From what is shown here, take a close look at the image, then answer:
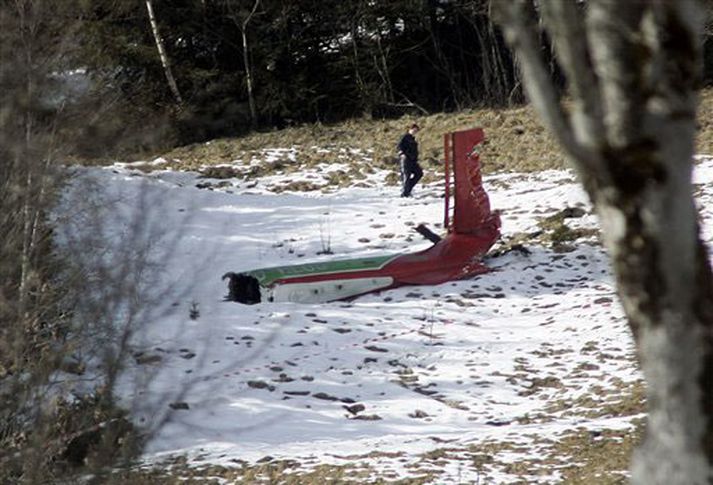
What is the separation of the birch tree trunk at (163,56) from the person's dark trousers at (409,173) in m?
10.5

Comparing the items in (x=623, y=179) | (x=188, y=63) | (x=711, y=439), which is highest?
(x=188, y=63)

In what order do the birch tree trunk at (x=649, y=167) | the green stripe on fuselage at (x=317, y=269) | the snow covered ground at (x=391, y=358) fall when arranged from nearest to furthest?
the birch tree trunk at (x=649, y=167), the snow covered ground at (x=391, y=358), the green stripe on fuselage at (x=317, y=269)

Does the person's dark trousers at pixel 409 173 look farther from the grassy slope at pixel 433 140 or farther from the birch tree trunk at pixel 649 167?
the birch tree trunk at pixel 649 167

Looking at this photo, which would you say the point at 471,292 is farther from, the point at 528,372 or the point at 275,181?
the point at 275,181

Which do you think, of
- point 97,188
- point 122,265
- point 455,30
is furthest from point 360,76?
point 122,265

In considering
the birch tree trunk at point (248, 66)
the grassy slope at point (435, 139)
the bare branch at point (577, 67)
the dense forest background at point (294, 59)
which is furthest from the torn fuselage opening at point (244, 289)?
the birch tree trunk at point (248, 66)

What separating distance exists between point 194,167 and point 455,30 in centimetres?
1203

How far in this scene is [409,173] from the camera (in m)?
18.6

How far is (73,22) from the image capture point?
7273 mm

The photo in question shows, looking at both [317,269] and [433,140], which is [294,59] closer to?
[433,140]

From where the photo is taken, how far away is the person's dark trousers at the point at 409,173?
1855cm

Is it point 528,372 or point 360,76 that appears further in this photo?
point 360,76

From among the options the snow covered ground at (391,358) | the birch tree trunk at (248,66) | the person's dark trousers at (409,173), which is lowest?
the snow covered ground at (391,358)

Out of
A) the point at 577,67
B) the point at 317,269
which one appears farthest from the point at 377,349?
the point at 577,67
